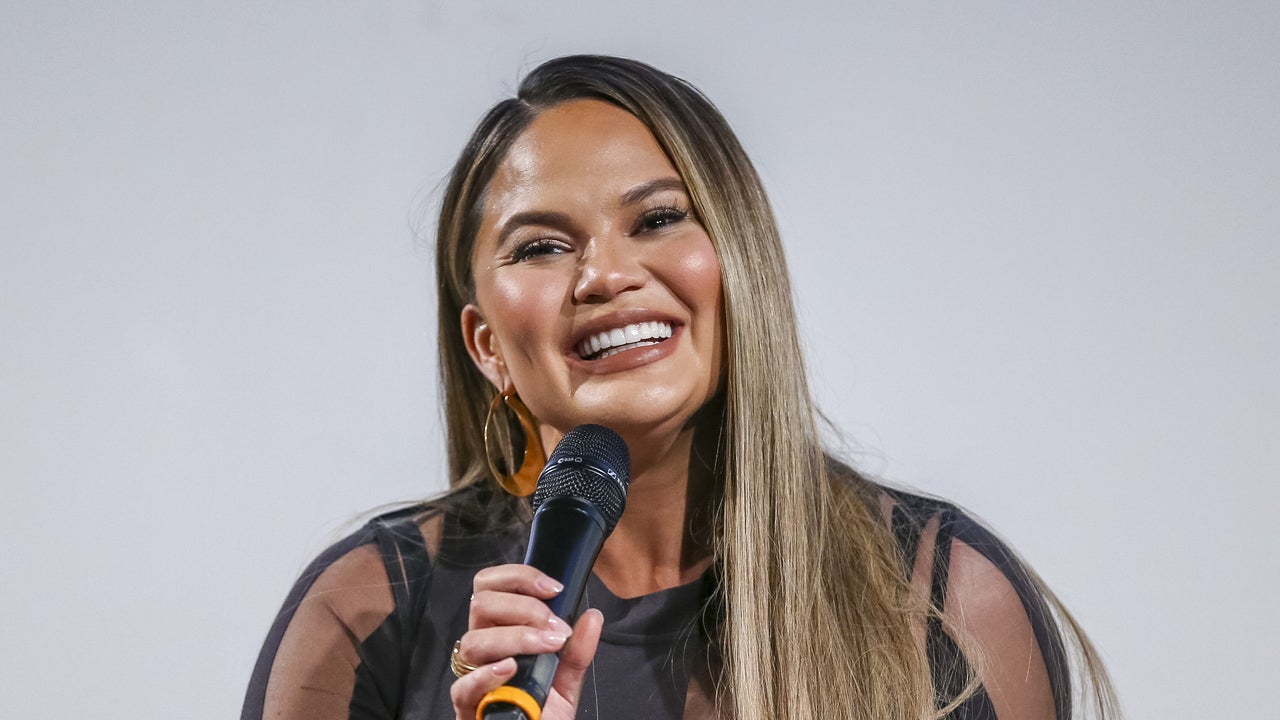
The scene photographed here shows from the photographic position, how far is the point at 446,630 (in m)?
1.45

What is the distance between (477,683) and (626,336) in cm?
47

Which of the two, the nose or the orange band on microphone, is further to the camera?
the nose

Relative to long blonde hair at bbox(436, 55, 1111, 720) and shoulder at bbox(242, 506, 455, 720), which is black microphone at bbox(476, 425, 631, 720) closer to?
long blonde hair at bbox(436, 55, 1111, 720)

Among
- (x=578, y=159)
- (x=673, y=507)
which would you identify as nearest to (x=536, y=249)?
(x=578, y=159)

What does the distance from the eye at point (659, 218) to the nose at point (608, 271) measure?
0.09ft

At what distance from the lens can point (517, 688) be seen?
2.61 ft

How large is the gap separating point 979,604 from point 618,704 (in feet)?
1.39

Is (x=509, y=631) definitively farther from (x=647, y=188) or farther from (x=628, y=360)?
(x=647, y=188)

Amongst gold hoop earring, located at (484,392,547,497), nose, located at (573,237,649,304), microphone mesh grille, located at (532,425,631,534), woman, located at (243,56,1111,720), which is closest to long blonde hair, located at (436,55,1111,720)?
woman, located at (243,56,1111,720)

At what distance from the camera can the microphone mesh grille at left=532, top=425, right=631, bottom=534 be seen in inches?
36.3

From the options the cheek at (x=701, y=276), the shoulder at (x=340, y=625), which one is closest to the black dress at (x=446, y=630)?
the shoulder at (x=340, y=625)

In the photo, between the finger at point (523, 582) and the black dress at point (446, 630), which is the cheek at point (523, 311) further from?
the finger at point (523, 582)

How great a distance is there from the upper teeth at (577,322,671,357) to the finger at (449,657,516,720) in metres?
0.44

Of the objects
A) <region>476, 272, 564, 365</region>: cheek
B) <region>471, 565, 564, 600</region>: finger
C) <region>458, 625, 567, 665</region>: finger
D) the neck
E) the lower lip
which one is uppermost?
<region>476, 272, 564, 365</region>: cheek
